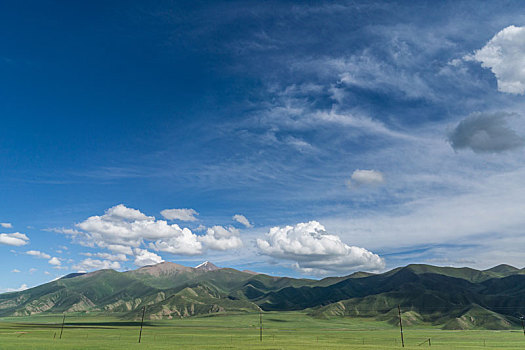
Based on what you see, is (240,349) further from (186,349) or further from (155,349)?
(155,349)

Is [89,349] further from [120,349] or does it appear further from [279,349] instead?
[279,349]

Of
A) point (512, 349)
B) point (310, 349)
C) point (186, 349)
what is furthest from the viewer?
point (512, 349)

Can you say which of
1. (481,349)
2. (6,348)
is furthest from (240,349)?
(481,349)

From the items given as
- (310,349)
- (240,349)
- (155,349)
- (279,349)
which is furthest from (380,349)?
(155,349)

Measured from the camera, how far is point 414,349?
93.1 m

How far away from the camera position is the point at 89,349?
86125 mm

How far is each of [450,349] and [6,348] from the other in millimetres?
105899

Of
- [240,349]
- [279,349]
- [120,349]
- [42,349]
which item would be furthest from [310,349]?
[42,349]

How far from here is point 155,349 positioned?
281 ft

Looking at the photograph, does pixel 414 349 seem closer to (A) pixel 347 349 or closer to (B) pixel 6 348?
(A) pixel 347 349

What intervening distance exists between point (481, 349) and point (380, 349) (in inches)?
1193

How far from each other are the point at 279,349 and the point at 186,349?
20383 mm

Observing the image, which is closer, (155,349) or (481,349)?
(155,349)

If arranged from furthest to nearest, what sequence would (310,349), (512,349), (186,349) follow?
(512,349), (310,349), (186,349)
